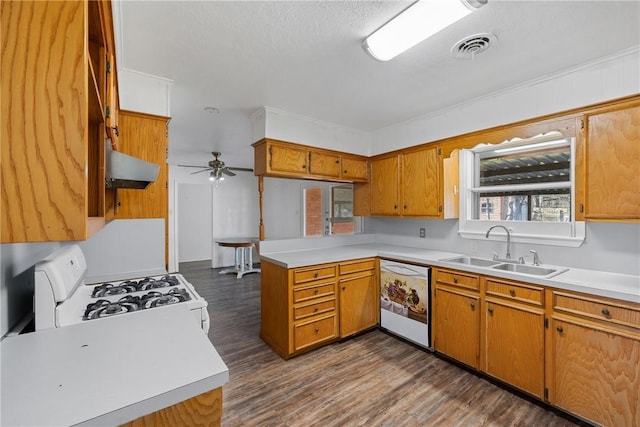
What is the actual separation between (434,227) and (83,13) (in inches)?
130

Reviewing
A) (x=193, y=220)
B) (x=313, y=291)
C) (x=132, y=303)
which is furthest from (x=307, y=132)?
(x=193, y=220)

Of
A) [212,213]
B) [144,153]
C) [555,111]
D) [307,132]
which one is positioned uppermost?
[307,132]

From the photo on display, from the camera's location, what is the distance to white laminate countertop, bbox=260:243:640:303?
171 centimetres

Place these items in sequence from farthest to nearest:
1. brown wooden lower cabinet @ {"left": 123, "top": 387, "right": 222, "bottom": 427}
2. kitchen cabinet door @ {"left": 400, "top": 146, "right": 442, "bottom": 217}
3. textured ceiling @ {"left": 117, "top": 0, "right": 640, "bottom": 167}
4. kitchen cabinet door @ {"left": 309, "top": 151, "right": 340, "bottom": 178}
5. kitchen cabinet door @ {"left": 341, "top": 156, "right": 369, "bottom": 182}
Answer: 1. kitchen cabinet door @ {"left": 341, "top": 156, "right": 369, "bottom": 182}
2. kitchen cabinet door @ {"left": 309, "top": 151, "right": 340, "bottom": 178}
3. kitchen cabinet door @ {"left": 400, "top": 146, "right": 442, "bottom": 217}
4. textured ceiling @ {"left": 117, "top": 0, "right": 640, "bottom": 167}
5. brown wooden lower cabinet @ {"left": 123, "top": 387, "right": 222, "bottom": 427}

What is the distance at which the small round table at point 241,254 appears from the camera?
5.61 metres

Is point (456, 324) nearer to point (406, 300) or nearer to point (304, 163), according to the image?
point (406, 300)

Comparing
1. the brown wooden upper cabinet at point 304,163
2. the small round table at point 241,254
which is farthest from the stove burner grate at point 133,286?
the small round table at point 241,254

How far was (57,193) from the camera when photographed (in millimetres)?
672

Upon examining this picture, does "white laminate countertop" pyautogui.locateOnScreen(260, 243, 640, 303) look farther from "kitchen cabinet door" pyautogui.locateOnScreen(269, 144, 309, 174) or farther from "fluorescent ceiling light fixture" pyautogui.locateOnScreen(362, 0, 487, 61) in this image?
"fluorescent ceiling light fixture" pyautogui.locateOnScreen(362, 0, 487, 61)

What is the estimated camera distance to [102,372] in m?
0.85

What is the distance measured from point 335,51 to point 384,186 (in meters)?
1.97

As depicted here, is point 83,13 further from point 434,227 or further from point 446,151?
point 434,227

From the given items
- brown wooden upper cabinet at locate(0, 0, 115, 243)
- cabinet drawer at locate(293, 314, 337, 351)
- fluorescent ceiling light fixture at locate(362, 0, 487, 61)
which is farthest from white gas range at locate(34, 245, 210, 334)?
fluorescent ceiling light fixture at locate(362, 0, 487, 61)

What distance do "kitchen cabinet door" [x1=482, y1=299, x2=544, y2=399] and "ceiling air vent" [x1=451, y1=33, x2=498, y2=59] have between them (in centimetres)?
183
